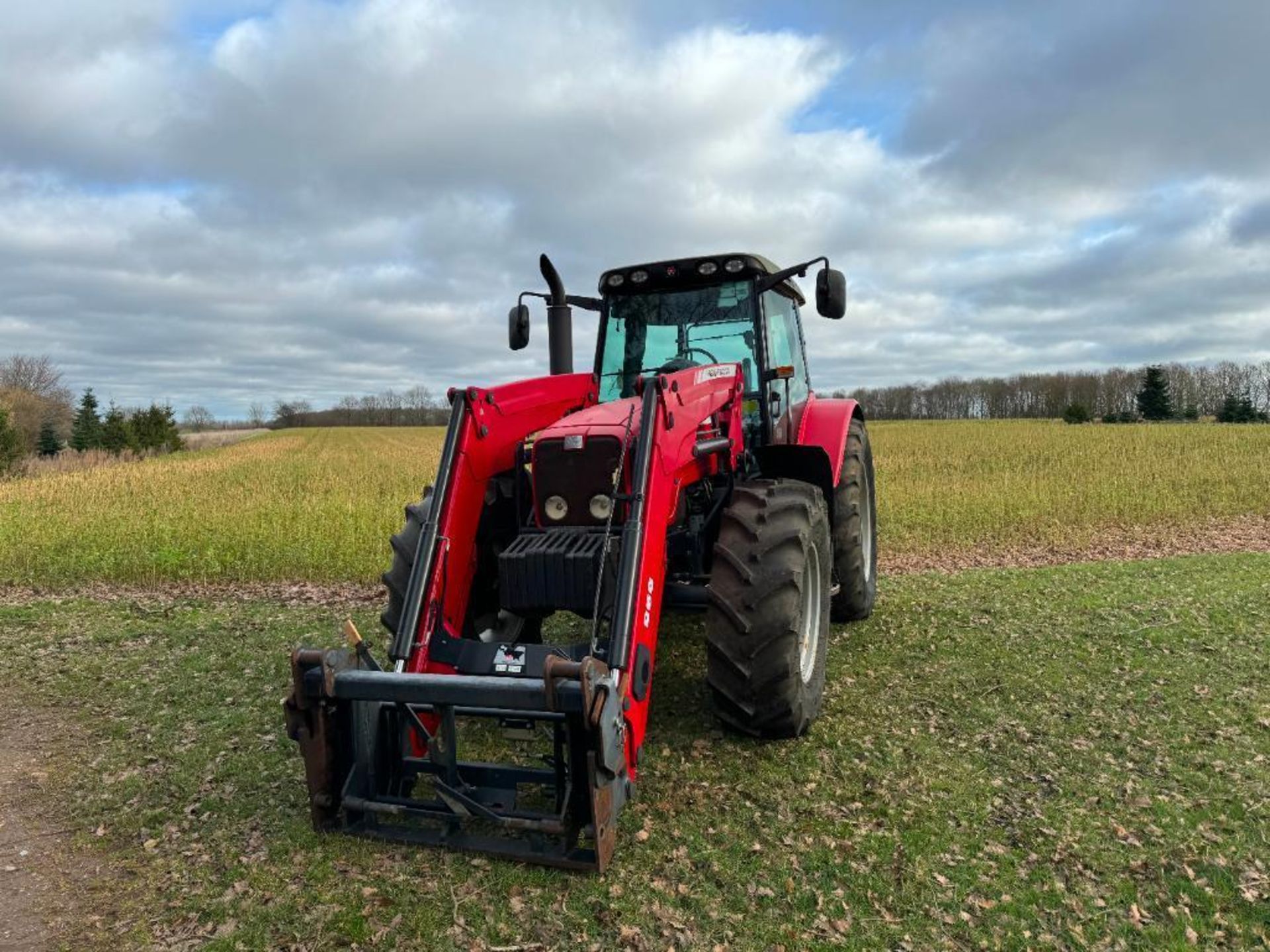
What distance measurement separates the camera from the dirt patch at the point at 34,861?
2.88m

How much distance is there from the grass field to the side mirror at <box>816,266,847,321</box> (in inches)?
242

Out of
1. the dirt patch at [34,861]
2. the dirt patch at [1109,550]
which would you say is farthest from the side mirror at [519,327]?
the dirt patch at [1109,550]

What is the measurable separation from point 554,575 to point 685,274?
8.11 feet

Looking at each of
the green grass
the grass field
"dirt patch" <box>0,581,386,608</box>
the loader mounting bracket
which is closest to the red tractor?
the loader mounting bracket

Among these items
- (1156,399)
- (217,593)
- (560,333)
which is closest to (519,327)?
(560,333)

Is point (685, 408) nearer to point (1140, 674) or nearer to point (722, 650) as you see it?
point (722, 650)

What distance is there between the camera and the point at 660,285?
5551mm

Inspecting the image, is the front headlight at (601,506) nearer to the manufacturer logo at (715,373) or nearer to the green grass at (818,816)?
the manufacturer logo at (715,373)

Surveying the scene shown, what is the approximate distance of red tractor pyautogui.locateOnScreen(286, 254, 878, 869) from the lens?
3.10 meters

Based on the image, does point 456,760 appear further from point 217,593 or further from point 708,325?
point 217,593

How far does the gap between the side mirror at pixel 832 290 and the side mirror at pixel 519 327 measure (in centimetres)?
195

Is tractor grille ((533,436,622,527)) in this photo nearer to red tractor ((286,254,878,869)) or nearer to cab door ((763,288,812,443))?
red tractor ((286,254,878,869))

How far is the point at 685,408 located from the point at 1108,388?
71622 millimetres

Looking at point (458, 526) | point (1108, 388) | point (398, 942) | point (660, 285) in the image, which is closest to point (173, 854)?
point (398, 942)
